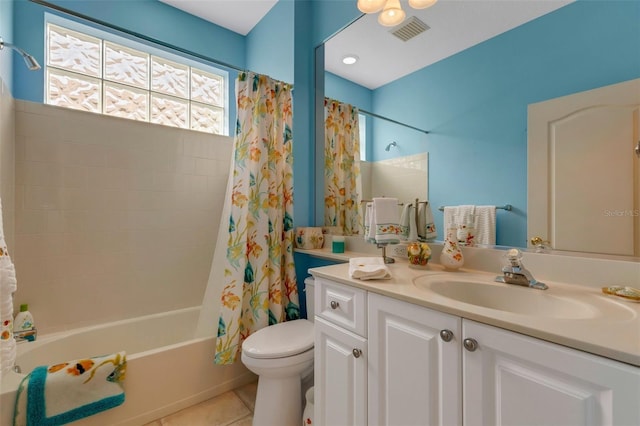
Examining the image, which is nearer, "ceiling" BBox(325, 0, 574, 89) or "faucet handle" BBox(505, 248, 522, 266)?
"faucet handle" BBox(505, 248, 522, 266)

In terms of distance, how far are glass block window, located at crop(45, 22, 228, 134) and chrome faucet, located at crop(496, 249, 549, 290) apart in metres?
2.51

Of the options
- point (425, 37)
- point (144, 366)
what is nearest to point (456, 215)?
point (425, 37)

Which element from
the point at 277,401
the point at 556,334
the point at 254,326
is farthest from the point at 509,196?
the point at 254,326

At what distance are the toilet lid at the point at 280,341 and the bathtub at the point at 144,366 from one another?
1.47 ft

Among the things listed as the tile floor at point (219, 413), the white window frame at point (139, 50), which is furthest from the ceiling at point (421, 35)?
the tile floor at point (219, 413)

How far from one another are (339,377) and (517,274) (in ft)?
2.51

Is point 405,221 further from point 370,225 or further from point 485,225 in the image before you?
point 485,225

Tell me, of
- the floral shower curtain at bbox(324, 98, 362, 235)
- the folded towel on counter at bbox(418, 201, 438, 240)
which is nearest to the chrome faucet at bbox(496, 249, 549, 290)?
the folded towel on counter at bbox(418, 201, 438, 240)

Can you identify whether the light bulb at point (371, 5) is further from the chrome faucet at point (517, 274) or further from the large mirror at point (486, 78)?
the chrome faucet at point (517, 274)

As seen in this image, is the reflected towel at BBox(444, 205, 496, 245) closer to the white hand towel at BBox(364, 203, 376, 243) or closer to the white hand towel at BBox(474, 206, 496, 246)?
the white hand towel at BBox(474, 206, 496, 246)

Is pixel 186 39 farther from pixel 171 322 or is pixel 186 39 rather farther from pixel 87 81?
pixel 171 322

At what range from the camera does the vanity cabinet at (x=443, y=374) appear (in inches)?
21.3

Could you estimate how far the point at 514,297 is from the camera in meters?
0.93

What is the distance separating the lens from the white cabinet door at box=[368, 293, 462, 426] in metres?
0.74
